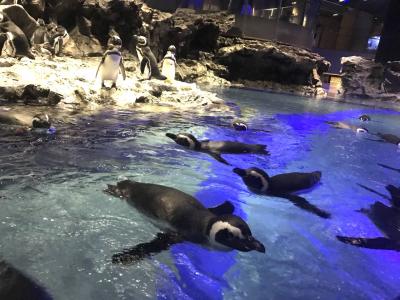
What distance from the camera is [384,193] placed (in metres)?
4.43

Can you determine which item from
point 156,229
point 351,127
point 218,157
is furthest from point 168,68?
point 156,229

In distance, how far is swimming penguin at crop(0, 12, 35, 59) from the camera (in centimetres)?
905

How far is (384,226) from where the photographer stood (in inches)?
131

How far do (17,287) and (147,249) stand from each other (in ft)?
2.80

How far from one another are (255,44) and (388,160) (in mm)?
13740

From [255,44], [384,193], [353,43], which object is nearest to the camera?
[384,193]

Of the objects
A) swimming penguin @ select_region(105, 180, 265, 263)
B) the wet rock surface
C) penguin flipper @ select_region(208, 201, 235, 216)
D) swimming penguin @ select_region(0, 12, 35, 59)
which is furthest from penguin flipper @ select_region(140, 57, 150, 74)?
the wet rock surface

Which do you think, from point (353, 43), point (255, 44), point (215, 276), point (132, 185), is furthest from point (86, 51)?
point (353, 43)

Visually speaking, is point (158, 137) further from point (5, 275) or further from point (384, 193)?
point (5, 275)

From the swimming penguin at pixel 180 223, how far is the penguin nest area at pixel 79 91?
4474 mm

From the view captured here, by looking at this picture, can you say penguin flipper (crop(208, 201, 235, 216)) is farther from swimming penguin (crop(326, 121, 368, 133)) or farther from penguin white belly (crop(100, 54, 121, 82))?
swimming penguin (crop(326, 121, 368, 133))

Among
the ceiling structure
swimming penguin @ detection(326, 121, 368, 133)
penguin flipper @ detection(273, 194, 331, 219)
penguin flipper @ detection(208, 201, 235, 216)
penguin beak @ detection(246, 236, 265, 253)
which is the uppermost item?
the ceiling structure

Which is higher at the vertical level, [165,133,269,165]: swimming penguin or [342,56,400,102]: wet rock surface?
[342,56,400,102]: wet rock surface

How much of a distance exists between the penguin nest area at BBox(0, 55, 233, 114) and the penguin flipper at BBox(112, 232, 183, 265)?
497 cm
